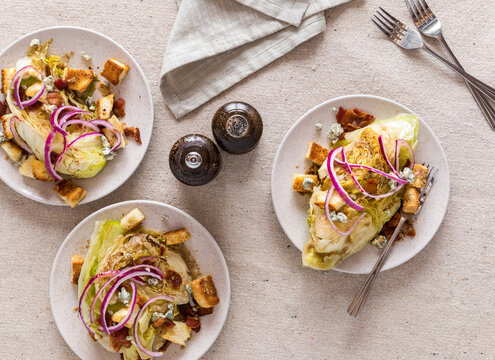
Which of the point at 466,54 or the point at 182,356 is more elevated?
the point at 466,54

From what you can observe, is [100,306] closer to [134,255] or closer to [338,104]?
[134,255]

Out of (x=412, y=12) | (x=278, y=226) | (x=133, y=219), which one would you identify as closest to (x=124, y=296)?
(x=133, y=219)

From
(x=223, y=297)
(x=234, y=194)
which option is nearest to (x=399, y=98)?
(x=234, y=194)

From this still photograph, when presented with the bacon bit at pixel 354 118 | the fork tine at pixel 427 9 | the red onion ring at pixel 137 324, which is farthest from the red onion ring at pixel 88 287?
the fork tine at pixel 427 9

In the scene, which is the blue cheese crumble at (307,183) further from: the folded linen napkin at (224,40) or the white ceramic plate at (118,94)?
the white ceramic plate at (118,94)

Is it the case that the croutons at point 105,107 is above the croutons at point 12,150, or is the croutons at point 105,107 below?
above

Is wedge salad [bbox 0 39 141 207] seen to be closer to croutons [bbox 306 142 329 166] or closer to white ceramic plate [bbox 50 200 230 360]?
white ceramic plate [bbox 50 200 230 360]
